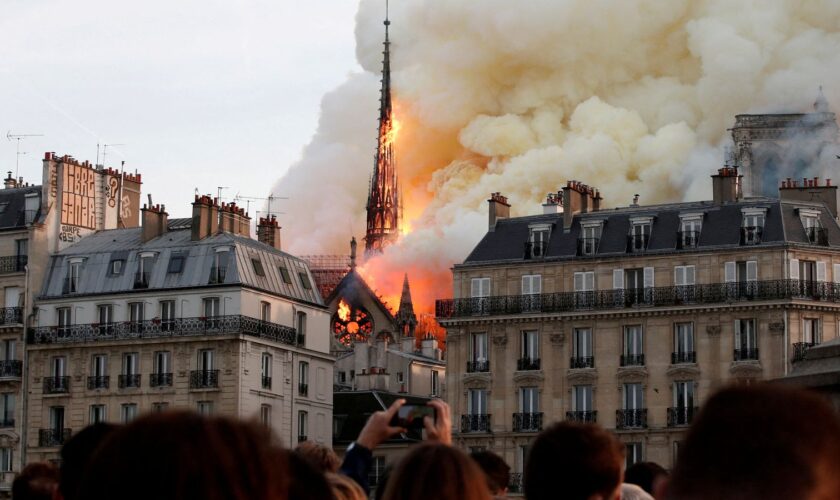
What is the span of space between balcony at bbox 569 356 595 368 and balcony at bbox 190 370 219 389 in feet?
37.3

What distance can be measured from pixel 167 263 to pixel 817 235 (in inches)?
843

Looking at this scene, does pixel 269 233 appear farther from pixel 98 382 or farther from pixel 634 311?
pixel 634 311

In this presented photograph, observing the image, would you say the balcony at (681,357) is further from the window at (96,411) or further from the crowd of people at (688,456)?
the crowd of people at (688,456)

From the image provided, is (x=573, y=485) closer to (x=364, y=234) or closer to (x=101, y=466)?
(x=101, y=466)

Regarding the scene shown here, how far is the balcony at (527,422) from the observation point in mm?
58756

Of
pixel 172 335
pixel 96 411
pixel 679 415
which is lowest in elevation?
pixel 679 415

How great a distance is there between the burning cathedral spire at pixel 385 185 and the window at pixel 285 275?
155ft

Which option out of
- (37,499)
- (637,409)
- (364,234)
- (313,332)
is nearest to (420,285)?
(364,234)

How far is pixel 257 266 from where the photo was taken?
210ft

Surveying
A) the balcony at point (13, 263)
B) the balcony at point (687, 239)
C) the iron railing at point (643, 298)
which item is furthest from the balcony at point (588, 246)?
the balcony at point (13, 263)

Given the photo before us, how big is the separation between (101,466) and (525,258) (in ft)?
186

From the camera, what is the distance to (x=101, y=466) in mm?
4609

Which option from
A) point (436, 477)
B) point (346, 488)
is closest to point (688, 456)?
point (436, 477)

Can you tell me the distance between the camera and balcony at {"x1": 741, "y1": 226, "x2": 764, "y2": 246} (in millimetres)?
57406
